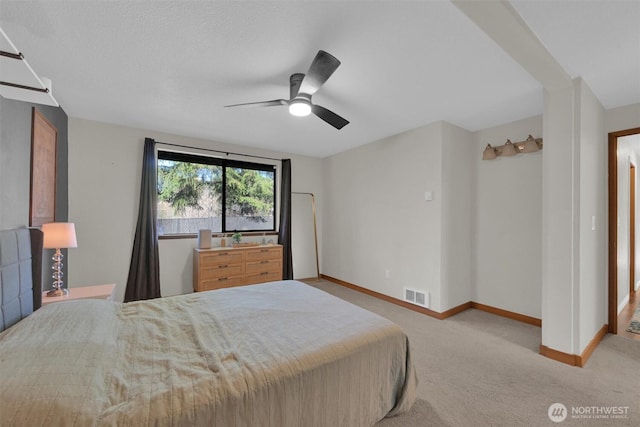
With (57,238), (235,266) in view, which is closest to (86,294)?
(57,238)

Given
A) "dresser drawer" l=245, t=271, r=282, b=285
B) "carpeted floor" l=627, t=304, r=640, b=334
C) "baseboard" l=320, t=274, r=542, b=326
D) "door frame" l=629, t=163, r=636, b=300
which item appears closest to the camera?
"carpeted floor" l=627, t=304, r=640, b=334

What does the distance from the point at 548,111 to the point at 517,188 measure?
1126mm

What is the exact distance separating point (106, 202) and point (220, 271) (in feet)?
5.48

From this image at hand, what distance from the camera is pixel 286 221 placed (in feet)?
14.9

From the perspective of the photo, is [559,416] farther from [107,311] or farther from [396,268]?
[107,311]

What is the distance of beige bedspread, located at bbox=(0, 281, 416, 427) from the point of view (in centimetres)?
87

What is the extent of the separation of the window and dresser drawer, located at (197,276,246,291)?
2.77 feet

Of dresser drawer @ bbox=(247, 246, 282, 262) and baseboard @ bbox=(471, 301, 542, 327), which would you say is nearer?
baseboard @ bbox=(471, 301, 542, 327)

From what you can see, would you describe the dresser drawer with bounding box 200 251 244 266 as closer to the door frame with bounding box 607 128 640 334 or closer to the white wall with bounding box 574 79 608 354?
the white wall with bounding box 574 79 608 354

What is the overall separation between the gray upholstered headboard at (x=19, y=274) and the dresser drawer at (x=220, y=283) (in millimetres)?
1819

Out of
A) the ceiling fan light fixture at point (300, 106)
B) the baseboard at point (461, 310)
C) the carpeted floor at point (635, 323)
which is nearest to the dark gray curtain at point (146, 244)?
the ceiling fan light fixture at point (300, 106)

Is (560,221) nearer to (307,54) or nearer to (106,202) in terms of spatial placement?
(307,54)

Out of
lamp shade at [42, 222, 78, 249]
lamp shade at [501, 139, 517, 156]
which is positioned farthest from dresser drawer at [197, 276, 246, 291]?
lamp shade at [501, 139, 517, 156]

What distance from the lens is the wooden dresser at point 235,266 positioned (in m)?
3.60
